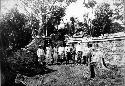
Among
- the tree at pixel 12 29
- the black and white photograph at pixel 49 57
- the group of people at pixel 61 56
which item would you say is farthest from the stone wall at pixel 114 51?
the tree at pixel 12 29

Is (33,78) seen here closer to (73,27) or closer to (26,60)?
(26,60)

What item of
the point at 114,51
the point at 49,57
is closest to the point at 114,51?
the point at 114,51

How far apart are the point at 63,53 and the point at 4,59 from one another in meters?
8.65

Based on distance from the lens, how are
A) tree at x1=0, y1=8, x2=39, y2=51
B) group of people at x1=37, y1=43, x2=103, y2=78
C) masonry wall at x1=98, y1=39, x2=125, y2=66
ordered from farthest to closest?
group of people at x1=37, y1=43, x2=103, y2=78
masonry wall at x1=98, y1=39, x2=125, y2=66
tree at x1=0, y1=8, x2=39, y2=51

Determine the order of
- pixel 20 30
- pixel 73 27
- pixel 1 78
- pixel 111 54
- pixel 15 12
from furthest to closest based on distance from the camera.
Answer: pixel 73 27
pixel 111 54
pixel 20 30
pixel 15 12
pixel 1 78

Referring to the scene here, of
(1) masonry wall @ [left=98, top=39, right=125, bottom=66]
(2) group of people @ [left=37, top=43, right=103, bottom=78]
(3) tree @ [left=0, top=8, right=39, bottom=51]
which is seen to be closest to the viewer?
(3) tree @ [left=0, top=8, right=39, bottom=51]

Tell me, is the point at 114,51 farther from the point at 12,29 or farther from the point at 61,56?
the point at 12,29

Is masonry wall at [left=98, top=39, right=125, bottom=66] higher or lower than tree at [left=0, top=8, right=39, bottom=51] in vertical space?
lower

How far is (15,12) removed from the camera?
921 centimetres

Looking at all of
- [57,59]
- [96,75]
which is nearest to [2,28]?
[96,75]

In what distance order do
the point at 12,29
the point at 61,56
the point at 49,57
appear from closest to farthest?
the point at 12,29, the point at 49,57, the point at 61,56

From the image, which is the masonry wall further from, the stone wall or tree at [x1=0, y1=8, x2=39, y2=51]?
tree at [x1=0, y1=8, x2=39, y2=51]

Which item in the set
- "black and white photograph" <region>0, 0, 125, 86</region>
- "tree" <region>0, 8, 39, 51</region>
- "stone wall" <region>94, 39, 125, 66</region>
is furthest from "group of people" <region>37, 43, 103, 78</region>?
"tree" <region>0, 8, 39, 51</region>

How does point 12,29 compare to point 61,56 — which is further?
point 61,56
